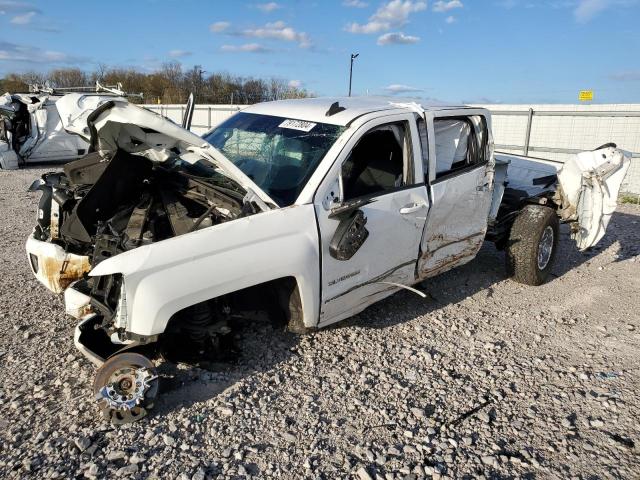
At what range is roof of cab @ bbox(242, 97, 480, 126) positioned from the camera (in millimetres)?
3861

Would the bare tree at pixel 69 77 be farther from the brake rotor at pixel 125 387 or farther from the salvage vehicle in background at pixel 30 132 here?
the brake rotor at pixel 125 387

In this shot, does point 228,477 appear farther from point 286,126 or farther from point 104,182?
point 286,126

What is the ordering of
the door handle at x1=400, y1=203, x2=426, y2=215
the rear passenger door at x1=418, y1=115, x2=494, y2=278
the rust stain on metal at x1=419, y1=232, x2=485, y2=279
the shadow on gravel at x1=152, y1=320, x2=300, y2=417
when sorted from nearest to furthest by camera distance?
the shadow on gravel at x1=152, y1=320, x2=300, y2=417
the door handle at x1=400, y1=203, x2=426, y2=215
the rear passenger door at x1=418, y1=115, x2=494, y2=278
the rust stain on metal at x1=419, y1=232, x2=485, y2=279

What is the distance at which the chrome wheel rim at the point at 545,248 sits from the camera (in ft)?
18.0

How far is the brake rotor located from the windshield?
136cm

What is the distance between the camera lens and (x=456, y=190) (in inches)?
175

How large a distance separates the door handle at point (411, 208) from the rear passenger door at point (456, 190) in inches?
7.6

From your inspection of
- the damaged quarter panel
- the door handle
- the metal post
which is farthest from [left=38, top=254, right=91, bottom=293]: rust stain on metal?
the metal post

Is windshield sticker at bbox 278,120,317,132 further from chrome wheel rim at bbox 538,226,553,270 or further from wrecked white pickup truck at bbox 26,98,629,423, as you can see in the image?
chrome wheel rim at bbox 538,226,553,270

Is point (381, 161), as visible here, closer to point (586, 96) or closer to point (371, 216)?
point (371, 216)

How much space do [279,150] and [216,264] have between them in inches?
49.3

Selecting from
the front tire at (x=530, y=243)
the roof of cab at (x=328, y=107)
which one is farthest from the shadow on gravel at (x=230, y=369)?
the front tire at (x=530, y=243)

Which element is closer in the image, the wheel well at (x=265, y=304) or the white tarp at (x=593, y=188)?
the wheel well at (x=265, y=304)

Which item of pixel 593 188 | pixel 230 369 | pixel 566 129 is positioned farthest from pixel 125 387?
pixel 566 129
